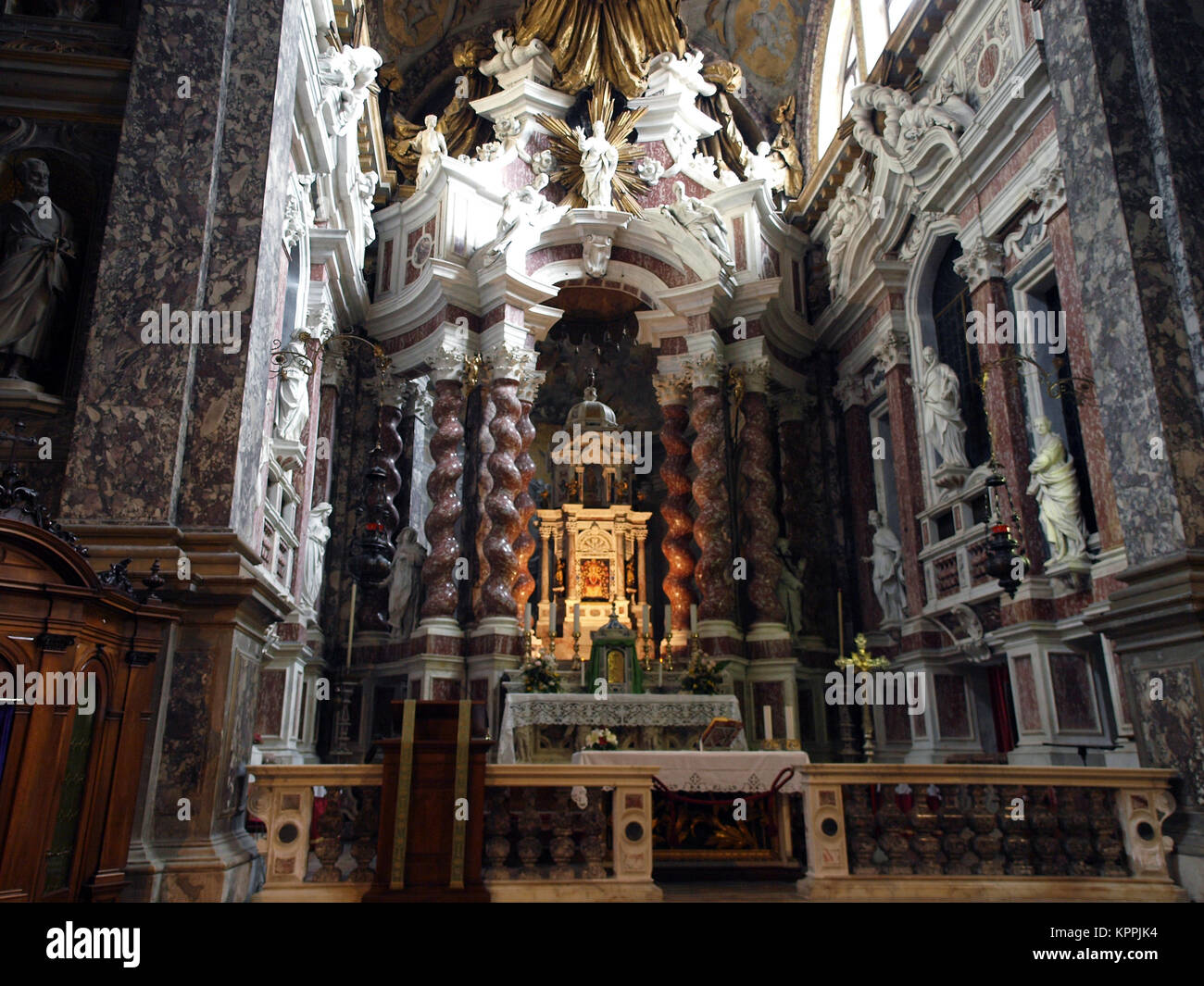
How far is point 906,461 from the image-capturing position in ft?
38.0

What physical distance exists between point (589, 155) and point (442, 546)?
6482mm

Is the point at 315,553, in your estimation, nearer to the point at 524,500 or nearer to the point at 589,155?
the point at 524,500

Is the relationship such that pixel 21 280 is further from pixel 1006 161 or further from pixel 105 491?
pixel 1006 161

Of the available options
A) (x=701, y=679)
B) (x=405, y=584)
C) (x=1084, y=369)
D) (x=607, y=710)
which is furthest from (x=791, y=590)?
(x=1084, y=369)

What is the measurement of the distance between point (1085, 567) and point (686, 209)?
812 centimetres

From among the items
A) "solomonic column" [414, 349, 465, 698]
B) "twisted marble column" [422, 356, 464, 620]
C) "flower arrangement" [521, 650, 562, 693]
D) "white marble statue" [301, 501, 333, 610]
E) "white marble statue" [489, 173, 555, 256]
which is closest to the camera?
"white marble statue" [301, 501, 333, 610]

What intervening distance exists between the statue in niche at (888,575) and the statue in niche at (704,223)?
15.3ft

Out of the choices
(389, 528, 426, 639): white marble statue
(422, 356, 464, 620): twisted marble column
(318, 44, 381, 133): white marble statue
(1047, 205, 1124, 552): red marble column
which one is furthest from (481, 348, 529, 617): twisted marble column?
(1047, 205, 1124, 552): red marble column

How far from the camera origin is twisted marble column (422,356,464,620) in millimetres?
12211

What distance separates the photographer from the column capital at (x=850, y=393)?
529 inches
